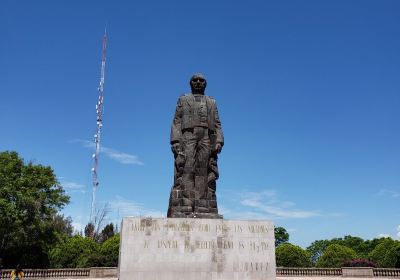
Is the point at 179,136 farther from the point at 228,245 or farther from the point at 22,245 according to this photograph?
the point at 22,245

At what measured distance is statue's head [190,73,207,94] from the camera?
14688mm

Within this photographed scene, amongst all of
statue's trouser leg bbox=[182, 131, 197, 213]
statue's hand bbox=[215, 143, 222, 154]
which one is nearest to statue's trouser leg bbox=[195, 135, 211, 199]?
statue's trouser leg bbox=[182, 131, 197, 213]

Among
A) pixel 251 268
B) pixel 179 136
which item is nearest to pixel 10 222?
pixel 179 136

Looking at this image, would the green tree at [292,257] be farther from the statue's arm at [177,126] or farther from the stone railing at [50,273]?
the statue's arm at [177,126]

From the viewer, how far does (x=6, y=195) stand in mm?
33656

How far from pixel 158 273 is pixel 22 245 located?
1115 inches

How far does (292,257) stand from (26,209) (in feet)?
97.5

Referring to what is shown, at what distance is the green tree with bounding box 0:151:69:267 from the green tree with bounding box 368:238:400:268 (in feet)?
120

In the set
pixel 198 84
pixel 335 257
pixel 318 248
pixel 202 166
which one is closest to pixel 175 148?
pixel 202 166

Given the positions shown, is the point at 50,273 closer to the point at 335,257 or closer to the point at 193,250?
the point at 193,250

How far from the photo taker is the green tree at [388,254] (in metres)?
46.2

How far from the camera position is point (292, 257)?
46.7 metres

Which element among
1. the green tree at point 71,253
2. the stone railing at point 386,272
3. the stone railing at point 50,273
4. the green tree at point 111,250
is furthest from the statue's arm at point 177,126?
the green tree at point 71,253

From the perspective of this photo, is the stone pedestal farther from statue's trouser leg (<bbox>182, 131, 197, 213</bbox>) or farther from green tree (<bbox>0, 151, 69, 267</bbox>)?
green tree (<bbox>0, 151, 69, 267</bbox>)
